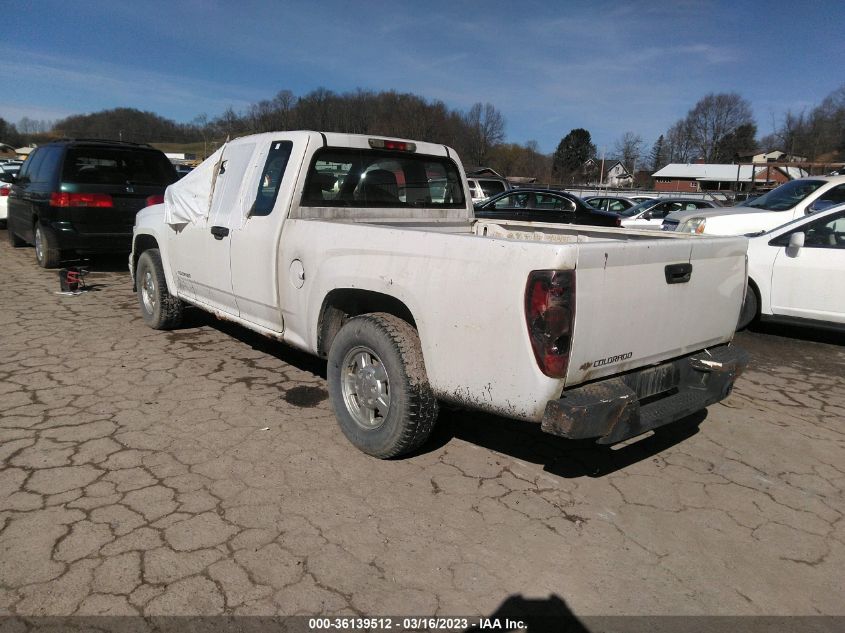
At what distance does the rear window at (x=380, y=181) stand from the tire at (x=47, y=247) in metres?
6.27

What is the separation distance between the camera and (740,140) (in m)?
86.1

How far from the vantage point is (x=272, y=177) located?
4305mm

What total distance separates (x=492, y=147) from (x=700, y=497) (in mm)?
93763

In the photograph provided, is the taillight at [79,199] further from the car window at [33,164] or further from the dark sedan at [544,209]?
the dark sedan at [544,209]

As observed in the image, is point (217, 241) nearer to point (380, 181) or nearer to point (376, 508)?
point (380, 181)

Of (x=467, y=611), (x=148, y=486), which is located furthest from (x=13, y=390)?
(x=467, y=611)

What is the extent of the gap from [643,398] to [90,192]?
8223 millimetres

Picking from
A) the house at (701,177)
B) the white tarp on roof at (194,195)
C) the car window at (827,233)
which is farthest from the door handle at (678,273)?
the house at (701,177)

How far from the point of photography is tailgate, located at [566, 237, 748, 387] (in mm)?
2689

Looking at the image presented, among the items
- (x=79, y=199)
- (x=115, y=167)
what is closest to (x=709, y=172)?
(x=115, y=167)

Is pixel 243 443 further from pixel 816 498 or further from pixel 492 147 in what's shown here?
pixel 492 147

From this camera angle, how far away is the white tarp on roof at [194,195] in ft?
16.3

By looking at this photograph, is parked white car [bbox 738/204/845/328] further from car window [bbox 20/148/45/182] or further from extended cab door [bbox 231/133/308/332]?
car window [bbox 20/148/45/182]

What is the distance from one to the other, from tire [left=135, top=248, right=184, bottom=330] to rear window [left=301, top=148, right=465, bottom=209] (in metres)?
2.42
